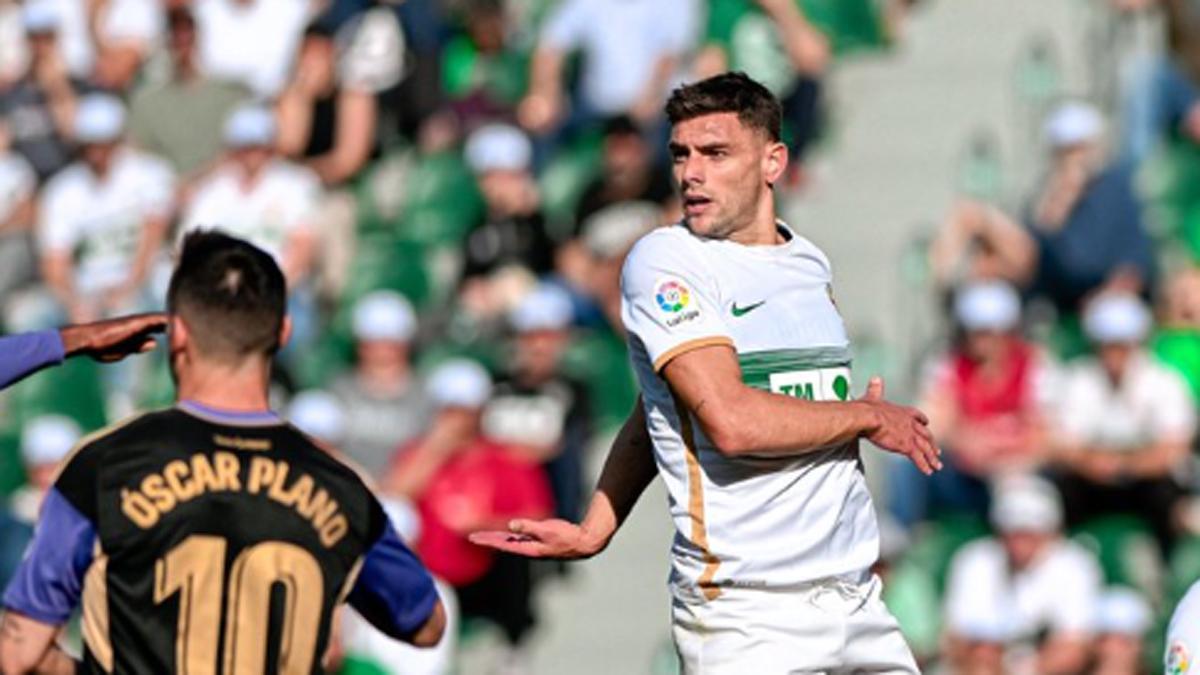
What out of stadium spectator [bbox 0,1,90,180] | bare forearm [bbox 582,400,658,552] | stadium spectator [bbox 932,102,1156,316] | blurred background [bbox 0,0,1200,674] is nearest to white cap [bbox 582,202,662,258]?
blurred background [bbox 0,0,1200,674]

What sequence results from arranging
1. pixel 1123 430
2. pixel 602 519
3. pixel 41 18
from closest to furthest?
1. pixel 602 519
2. pixel 1123 430
3. pixel 41 18

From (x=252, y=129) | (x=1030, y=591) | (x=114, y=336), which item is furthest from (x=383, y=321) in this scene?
(x=114, y=336)

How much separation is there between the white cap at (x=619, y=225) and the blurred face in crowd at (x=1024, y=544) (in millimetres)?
2562

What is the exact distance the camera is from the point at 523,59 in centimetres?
1697

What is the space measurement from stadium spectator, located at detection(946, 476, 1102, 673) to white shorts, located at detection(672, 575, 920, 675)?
655 cm

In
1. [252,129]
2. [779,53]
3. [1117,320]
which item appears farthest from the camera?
[252,129]

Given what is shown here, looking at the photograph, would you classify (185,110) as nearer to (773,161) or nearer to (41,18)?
(41,18)

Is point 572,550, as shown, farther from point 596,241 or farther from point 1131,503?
point 596,241

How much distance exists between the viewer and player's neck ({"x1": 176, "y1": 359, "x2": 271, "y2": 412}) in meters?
6.82

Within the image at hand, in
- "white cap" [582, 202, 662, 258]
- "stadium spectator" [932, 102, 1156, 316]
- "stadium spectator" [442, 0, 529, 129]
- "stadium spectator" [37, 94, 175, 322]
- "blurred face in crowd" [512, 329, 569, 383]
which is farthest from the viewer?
"stadium spectator" [442, 0, 529, 129]

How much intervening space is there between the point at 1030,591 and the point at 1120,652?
1.81 feet

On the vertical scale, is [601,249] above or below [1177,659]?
above

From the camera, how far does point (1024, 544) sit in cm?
1331

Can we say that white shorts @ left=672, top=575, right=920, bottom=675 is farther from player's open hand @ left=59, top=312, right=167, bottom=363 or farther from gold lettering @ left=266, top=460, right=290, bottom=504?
player's open hand @ left=59, top=312, right=167, bottom=363
